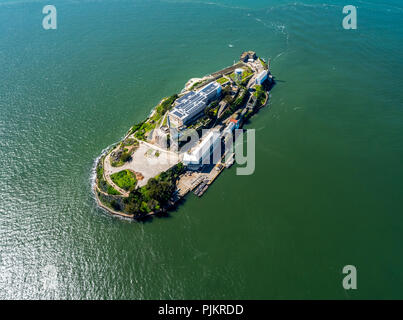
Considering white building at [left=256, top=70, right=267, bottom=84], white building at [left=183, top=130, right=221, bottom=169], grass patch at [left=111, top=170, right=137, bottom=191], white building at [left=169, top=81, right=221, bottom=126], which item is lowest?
grass patch at [left=111, top=170, right=137, bottom=191]

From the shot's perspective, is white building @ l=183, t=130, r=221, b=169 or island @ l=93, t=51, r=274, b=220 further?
white building @ l=183, t=130, r=221, b=169

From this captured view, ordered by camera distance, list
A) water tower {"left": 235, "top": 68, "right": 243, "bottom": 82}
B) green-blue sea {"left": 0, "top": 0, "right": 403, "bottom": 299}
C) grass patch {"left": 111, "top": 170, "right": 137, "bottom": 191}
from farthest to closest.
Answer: water tower {"left": 235, "top": 68, "right": 243, "bottom": 82}, grass patch {"left": 111, "top": 170, "right": 137, "bottom": 191}, green-blue sea {"left": 0, "top": 0, "right": 403, "bottom": 299}

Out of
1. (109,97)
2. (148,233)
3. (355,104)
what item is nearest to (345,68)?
(355,104)

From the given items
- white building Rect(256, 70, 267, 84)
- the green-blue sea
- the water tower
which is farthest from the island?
the green-blue sea

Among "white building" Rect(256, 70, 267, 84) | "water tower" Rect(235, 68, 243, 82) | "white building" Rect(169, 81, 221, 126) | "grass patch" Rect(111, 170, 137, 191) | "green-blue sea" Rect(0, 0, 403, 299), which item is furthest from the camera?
"water tower" Rect(235, 68, 243, 82)

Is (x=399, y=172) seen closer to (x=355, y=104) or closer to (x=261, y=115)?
(x=355, y=104)

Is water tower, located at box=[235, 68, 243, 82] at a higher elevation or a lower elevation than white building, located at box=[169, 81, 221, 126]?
higher

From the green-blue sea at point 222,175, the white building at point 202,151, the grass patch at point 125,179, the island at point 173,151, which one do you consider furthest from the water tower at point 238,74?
the grass patch at point 125,179

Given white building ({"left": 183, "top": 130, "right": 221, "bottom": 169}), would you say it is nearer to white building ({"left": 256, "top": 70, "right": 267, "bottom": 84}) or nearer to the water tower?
the water tower
